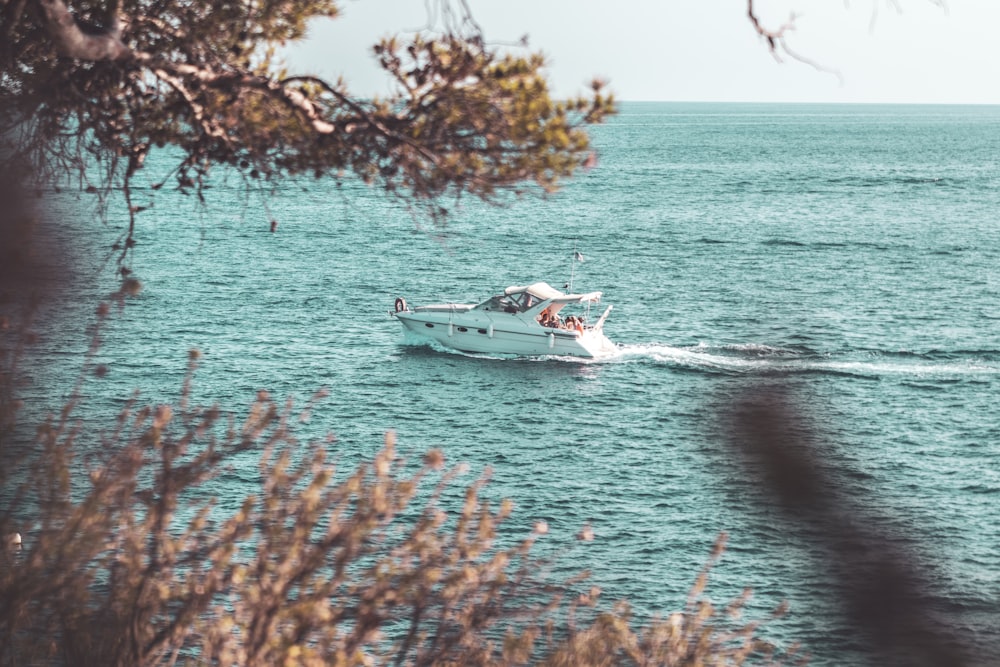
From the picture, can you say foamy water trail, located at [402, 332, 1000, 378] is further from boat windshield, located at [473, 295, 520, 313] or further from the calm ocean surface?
boat windshield, located at [473, 295, 520, 313]

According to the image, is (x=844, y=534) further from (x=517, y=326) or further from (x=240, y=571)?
(x=517, y=326)

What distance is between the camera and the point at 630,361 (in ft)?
219

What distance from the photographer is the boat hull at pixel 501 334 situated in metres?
66.6

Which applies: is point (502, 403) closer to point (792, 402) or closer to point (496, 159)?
point (496, 159)

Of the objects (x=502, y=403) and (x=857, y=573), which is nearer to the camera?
(x=857, y=573)

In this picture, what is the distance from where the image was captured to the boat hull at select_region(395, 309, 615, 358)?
2623 inches

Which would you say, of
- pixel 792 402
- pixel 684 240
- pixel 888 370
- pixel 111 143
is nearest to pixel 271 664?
pixel 111 143

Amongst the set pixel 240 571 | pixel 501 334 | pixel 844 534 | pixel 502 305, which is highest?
pixel 844 534

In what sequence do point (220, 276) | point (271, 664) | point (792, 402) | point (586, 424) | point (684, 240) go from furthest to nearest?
point (684, 240)
point (220, 276)
point (586, 424)
point (271, 664)
point (792, 402)

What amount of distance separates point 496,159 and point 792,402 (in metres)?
6.75

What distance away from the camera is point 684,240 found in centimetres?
11419

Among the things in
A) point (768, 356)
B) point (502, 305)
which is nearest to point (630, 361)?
point (502, 305)

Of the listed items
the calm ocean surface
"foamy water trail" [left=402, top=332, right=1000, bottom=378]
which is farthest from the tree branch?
"foamy water trail" [left=402, top=332, right=1000, bottom=378]

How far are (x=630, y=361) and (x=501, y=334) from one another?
24.9 ft
